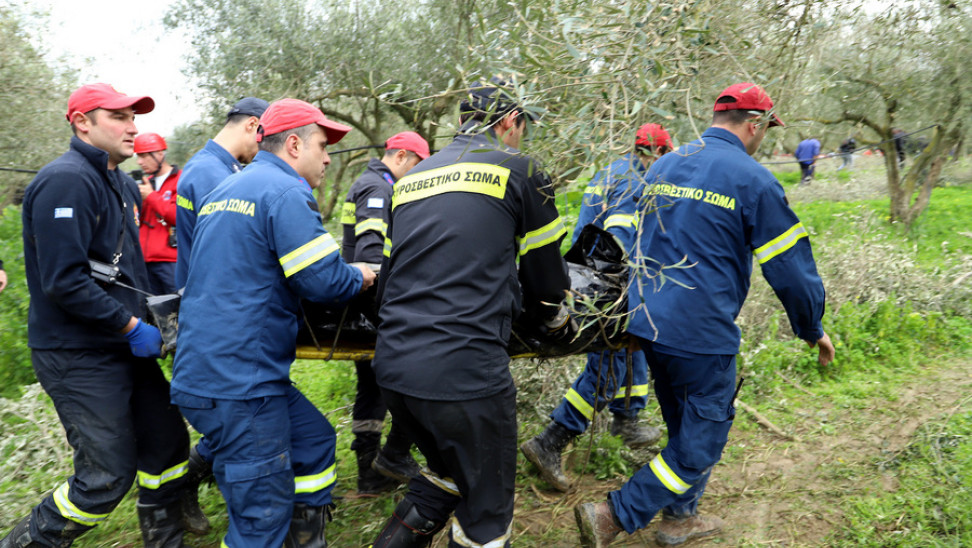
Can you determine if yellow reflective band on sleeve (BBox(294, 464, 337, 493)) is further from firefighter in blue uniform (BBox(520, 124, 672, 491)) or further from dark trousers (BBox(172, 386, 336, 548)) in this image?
firefighter in blue uniform (BBox(520, 124, 672, 491))

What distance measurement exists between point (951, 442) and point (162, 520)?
14.4 feet

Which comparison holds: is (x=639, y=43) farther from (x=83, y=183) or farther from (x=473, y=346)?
(x=83, y=183)

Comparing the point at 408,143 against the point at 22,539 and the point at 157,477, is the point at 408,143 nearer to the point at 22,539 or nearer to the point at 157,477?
the point at 157,477

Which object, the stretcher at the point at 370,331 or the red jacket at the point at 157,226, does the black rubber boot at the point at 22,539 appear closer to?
the stretcher at the point at 370,331

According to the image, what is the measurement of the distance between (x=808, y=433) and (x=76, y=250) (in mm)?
4430

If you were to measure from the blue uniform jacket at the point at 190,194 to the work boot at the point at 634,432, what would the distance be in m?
2.85

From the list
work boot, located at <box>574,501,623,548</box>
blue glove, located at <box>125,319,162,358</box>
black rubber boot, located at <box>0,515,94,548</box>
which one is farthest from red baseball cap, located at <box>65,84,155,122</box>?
work boot, located at <box>574,501,623,548</box>

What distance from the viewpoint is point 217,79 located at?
10.2 m

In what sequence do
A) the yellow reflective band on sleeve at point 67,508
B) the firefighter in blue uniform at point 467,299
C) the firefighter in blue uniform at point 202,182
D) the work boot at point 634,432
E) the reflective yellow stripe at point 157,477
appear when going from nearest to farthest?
the firefighter in blue uniform at point 467,299 → the yellow reflective band on sleeve at point 67,508 → the reflective yellow stripe at point 157,477 → the firefighter in blue uniform at point 202,182 → the work boot at point 634,432

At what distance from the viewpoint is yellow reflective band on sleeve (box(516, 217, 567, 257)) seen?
2.62 m

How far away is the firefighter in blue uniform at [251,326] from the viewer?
2.60 m

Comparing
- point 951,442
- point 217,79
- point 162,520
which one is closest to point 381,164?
point 162,520

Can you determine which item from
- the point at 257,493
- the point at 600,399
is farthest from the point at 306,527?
the point at 600,399

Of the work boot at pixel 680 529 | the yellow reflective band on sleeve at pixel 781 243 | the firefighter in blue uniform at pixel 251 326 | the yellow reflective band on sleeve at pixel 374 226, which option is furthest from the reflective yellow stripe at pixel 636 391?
the firefighter in blue uniform at pixel 251 326
